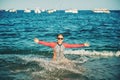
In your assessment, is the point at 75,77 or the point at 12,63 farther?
the point at 12,63

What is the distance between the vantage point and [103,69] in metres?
11.3

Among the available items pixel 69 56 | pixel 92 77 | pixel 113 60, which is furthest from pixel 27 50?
pixel 92 77

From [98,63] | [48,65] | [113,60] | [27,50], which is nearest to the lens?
[48,65]

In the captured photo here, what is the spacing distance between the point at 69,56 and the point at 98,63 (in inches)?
116

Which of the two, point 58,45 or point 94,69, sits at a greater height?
point 58,45

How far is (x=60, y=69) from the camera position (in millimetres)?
10672

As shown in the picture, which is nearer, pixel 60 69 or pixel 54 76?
pixel 54 76

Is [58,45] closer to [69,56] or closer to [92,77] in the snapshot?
[92,77]

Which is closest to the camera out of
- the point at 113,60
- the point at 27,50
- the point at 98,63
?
the point at 98,63

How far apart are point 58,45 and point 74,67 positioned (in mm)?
1731

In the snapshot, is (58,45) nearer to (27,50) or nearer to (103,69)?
(103,69)

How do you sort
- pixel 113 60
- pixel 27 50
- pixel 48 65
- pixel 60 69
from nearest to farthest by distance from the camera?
pixel 60 69 < pixel 48 65 < pixel 113 60 < pixel 27 50

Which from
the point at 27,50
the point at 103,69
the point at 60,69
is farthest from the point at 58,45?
the point at 27,50

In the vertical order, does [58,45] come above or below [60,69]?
above
